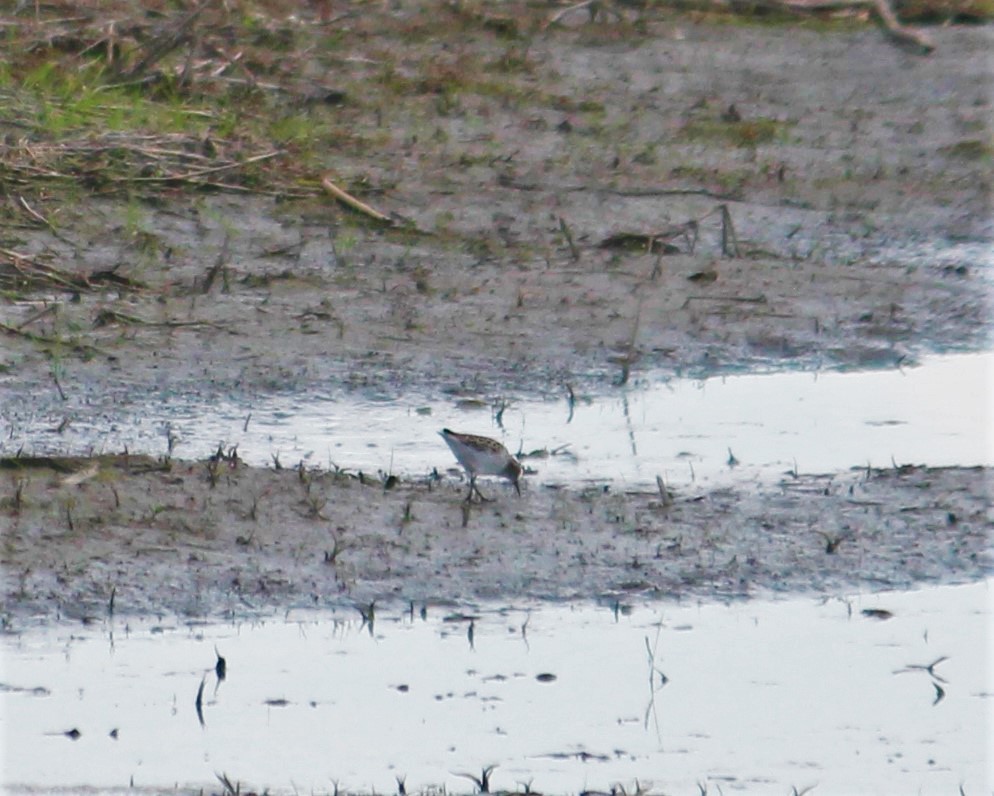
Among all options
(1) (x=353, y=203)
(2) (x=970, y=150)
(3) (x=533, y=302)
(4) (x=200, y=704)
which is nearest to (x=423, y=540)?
(4) (x=200, y=704)

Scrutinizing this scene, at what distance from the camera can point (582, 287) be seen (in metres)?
8.19

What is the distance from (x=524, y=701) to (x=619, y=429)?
2.22 meters

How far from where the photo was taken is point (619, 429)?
6.61 m

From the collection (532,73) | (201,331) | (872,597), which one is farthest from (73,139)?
(872,597)

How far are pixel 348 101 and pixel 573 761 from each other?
23.0ft

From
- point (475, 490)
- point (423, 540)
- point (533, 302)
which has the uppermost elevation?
point (533, 302)

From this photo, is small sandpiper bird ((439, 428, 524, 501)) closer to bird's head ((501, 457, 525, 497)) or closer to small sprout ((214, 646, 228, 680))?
bird's head ((501, 457, 525, 497))

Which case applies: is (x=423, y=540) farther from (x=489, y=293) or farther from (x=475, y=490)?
(x=489, y=293)

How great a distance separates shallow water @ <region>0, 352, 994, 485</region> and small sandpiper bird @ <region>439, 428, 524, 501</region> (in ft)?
0.99

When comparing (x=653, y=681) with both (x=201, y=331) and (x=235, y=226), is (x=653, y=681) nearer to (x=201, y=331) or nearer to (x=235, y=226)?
(x=201, y=331)

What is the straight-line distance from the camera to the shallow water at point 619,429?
616 cm

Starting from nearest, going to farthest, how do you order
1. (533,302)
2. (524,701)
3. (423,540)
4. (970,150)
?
(524,701), (423,540), (533,302), (970,150)

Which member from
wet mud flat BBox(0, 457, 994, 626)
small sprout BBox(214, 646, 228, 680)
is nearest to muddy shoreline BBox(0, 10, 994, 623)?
wet mud flat BBox(0, 457, 994, 626)

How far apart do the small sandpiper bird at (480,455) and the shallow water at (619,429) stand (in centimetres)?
30
